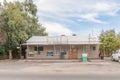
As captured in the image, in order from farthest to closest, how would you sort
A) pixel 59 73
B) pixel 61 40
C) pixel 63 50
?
1. pixel 61 40
2. pixel 63 50
3. pixel 59 73

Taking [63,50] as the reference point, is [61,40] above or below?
above

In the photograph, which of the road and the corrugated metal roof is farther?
the corrugated metal roof

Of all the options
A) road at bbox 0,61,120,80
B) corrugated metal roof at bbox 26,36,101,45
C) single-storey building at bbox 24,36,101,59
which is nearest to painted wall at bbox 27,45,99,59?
single-storey building at bbox 24,36,101,59

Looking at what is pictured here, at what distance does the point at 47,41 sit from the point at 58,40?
206cm

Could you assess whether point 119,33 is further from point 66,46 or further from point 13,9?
point 13,9

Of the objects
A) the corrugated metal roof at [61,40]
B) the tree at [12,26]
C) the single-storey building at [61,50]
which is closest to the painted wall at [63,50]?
the single-storey building at [61,50]

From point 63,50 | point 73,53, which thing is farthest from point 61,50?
point 73,53

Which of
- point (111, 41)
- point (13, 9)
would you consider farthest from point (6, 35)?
point (111, 41)

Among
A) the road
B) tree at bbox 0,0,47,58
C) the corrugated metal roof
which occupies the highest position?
tree at bbox 0,0,47,58

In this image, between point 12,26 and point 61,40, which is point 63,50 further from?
point 12,26

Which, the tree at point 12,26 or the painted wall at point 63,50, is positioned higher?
the tree at point 12,26

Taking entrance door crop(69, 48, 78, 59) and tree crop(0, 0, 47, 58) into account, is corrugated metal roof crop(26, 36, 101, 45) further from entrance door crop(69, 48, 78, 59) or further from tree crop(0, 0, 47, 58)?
tree crop(0, 0, 47, 58)

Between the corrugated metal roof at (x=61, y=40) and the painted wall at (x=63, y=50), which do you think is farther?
the painted wall at (x=63, y=50)

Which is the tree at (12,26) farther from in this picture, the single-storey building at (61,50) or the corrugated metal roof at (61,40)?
the single-storey building at (61,50)
